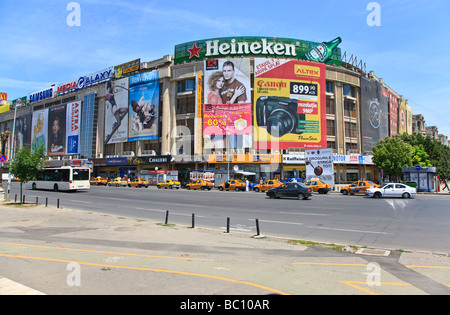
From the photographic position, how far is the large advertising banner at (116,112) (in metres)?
63.3

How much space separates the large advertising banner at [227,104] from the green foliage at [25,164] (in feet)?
110

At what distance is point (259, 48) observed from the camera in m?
55.3

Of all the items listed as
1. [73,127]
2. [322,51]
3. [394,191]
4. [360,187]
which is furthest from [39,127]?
[394,191]

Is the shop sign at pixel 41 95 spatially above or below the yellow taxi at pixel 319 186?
above

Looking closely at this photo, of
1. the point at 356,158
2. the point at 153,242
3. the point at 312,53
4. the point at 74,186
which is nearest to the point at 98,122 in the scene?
the point at 74,186

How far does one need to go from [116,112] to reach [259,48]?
34.0 meters

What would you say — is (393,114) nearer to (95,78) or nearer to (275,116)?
(275,116)

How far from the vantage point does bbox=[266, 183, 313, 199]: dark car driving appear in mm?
25859

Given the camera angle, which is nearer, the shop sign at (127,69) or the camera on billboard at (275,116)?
the camera on billboard at (275,116)

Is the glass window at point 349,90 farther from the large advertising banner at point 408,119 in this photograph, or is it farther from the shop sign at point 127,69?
the shop sign at point 127,69

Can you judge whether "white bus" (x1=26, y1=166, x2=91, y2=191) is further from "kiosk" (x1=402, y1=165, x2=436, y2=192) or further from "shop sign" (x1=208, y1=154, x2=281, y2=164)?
"kiosk" (x1=402, y1=165, x2=436, y2=192)

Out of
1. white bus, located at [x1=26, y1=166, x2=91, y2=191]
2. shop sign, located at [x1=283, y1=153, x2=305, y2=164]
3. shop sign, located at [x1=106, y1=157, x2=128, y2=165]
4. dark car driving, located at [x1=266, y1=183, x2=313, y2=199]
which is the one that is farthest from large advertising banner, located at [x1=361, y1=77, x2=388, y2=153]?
white bus, located at [x1=26, y1=166, x2=91, y2=191]

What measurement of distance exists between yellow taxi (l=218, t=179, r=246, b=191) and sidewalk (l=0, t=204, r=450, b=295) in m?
30.8

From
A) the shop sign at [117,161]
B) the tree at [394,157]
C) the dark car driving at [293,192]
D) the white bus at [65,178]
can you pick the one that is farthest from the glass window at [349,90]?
the white bus at [65,178]
